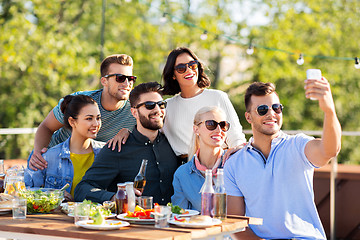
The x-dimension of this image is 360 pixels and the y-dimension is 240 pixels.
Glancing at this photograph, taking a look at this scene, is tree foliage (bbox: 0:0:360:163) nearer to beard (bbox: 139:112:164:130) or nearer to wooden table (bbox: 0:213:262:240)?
beard (bbox: 139:112:164:130)

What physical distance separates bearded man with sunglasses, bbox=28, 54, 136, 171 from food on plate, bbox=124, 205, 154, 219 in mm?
1363

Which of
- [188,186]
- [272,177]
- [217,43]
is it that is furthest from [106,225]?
[217,43]

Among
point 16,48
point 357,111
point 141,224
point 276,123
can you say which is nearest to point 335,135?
point 276,123

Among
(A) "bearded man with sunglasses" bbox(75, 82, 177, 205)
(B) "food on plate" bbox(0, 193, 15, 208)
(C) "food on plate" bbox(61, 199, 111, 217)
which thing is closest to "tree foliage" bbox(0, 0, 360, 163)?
(A) "bearded man with sunglasses" bbox(75, 82, 177, 205)

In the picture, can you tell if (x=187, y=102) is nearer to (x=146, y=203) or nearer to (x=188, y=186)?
(x=188, y=186)

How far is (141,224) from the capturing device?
2.73 m

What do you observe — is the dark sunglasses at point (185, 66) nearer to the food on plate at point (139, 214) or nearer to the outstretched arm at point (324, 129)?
the outstretched arm at point (324, 129)

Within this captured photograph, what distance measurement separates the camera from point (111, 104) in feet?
14.2

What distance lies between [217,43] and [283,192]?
43.3 feet

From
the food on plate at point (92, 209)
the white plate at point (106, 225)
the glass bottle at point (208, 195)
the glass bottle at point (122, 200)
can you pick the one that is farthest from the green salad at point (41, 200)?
the glass bottle at point (208, 195)

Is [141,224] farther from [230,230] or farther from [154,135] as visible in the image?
[154,135]

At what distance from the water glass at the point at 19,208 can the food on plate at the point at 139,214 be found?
540 mm

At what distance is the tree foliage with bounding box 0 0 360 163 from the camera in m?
13.6

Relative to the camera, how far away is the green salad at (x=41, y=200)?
3.05m
